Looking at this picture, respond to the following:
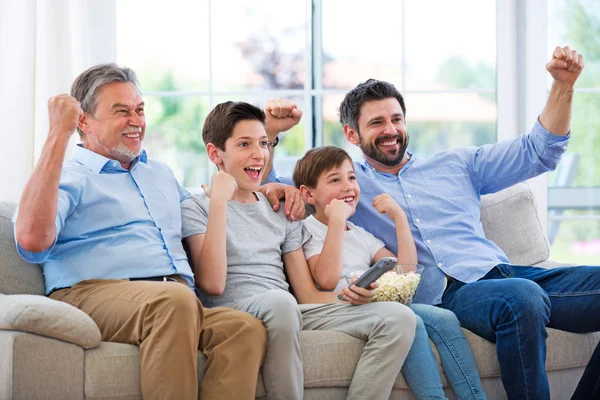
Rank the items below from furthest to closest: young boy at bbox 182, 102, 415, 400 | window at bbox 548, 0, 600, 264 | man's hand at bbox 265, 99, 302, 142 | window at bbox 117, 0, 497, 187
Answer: window at bbox 548, 0, 600, 264, window at bbox 117, 0, 497, 187, man's hand at bbox 265, 99, 302, 142, young boy at bbox 182, 102, 415, 400

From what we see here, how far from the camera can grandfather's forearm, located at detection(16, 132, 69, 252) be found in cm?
206

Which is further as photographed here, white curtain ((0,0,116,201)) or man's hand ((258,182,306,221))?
white curtain ((0,0,116,201))

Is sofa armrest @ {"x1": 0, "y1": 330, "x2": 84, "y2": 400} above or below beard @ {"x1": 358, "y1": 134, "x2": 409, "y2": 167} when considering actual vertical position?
below

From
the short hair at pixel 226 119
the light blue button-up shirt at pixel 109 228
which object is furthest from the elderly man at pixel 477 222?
the light blue button-up shirt at pixel 109 228

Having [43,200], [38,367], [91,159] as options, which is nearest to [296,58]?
[91,159]

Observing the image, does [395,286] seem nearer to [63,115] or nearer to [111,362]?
[111,362]

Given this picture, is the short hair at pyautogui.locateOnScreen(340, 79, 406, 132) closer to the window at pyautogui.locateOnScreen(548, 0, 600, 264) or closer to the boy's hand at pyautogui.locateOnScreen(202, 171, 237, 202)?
the boy's hand at pyautogui.locateOnScreen(202, 171, 237, 202)

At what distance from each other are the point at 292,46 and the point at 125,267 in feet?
6.12

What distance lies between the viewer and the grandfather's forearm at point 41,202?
6.75 ft

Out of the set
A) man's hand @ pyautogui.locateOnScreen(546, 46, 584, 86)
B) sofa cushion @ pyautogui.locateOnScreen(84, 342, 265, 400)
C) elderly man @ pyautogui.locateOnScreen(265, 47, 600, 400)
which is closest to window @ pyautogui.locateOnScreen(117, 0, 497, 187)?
elderly man @ pyautogui.locateOnScreen(265, 47, 600, 400)

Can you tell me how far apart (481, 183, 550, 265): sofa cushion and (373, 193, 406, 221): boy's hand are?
18.9 inches

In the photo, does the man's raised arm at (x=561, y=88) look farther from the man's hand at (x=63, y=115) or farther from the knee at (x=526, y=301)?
the man's hand at (x=63, y=115)

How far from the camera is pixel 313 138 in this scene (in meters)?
3.84

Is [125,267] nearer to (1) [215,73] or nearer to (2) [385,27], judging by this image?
(1) [215,73]
